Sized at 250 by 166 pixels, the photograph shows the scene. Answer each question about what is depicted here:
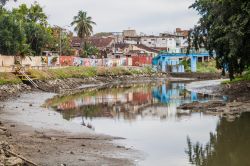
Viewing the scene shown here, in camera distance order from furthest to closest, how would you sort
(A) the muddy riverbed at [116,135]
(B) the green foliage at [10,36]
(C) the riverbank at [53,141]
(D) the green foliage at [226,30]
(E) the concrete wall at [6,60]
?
1. (B) the green foliage at [10,36]
2. (E) the concrete wall at [6,60]
3. (D) the green foliage at [226,30]
4. (A) the muddy riverbed at [116,135]
5. (C) the riverbank at [53,141]

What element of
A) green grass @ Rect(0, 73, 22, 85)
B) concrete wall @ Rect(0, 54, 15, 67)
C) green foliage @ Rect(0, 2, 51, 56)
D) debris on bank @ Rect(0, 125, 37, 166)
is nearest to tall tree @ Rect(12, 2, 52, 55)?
green foliage @ Rect(0, 2, 51, 56)

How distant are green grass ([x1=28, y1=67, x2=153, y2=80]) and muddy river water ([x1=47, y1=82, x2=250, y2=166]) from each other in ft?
85.2

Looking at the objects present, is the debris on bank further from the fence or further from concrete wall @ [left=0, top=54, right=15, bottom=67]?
concrete wall @ [left=0, top=54, right=15, bottom=67]

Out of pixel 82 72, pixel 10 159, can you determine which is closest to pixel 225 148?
pixel 10 159

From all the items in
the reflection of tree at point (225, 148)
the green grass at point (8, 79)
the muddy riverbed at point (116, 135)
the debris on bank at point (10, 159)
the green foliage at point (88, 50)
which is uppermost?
the green foliage at point (88, 50)

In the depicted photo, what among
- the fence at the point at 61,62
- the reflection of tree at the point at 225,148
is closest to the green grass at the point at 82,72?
the fence at the point at 61,62

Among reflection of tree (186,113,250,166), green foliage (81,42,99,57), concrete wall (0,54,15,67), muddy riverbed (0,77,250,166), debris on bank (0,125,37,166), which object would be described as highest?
green foliage (81,42,99,57)

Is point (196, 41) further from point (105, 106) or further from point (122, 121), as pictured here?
point (122, 121)

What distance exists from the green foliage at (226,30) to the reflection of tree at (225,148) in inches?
422

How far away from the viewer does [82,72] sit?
8719 centimetres

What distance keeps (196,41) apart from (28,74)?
78.5 ft

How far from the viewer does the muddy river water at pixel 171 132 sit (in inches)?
772

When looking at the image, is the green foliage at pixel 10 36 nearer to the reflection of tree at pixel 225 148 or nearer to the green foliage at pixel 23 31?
the green foliage at pixel 23 31

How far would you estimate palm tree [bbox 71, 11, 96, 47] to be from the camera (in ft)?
385
